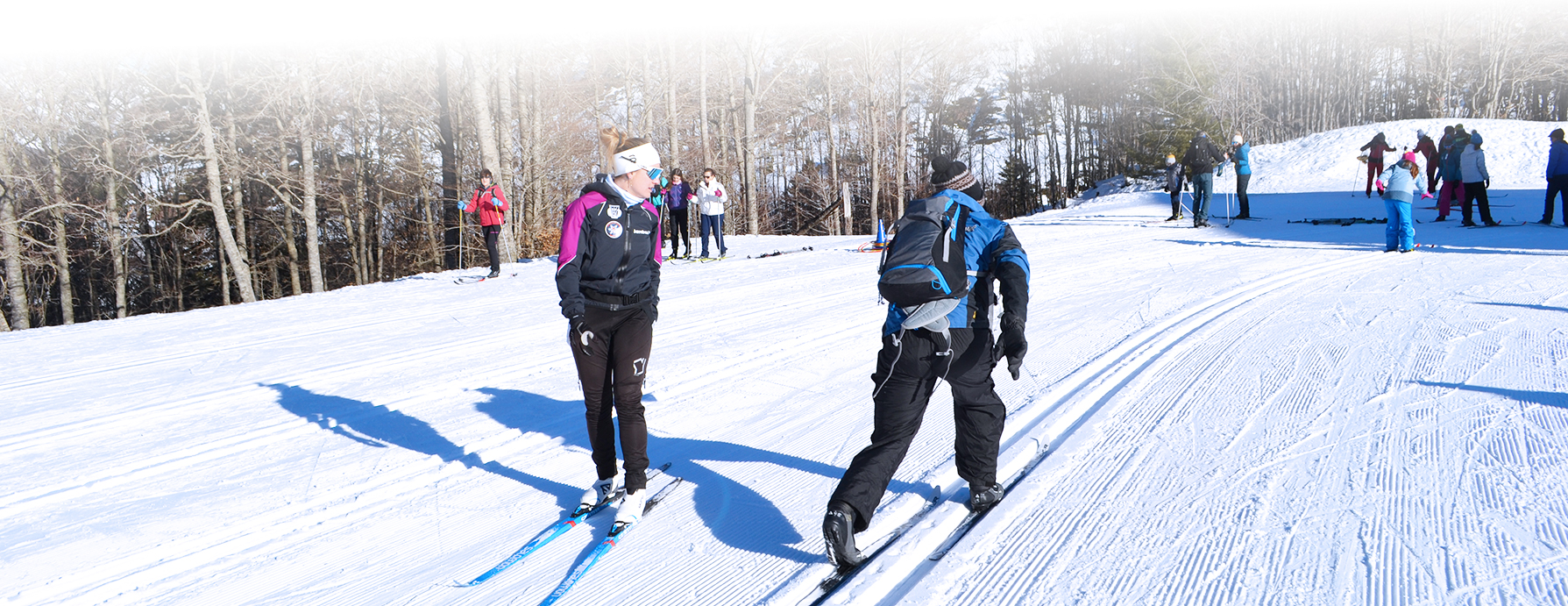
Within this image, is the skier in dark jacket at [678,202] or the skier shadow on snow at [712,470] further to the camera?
the skier in dark jacket at [678,202]

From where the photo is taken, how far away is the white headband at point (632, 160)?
3.51 m

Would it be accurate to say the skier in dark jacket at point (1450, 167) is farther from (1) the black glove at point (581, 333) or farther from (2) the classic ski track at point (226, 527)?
(2) the classic ski track at point (226, 527)

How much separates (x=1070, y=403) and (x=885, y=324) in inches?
98.3

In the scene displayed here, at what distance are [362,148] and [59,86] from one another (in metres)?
11.1

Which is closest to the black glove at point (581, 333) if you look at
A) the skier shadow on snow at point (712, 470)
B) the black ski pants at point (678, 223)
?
the skier shadow on snow at point (712, 470)

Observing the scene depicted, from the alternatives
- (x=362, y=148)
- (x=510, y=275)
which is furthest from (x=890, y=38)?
(x=510, y=275)

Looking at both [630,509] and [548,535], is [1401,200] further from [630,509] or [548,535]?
[548,535]

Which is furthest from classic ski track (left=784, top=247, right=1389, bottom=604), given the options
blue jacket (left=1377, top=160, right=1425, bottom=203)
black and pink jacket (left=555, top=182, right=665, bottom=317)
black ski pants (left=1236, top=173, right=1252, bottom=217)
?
black ski pants (left=1236, top=173, right=1252, bottom=217)

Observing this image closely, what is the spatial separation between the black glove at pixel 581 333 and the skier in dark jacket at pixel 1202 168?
14177mm

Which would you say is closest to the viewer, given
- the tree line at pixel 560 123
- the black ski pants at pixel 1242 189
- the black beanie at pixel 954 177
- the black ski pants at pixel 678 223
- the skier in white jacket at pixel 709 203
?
the black beanie at pixel 954 177

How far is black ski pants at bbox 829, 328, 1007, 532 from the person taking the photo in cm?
290

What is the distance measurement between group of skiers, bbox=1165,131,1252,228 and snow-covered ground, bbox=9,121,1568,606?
668cm

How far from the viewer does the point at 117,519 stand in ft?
12.8

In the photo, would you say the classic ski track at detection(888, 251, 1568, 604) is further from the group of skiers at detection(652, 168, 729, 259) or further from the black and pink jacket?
the group of skiers at detection(652, 168, 729, 259)
